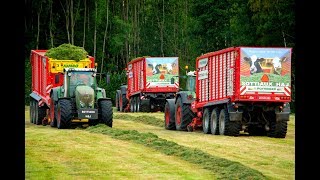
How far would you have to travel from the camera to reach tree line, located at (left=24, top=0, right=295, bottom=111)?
195ft

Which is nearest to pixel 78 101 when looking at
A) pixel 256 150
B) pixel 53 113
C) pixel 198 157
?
pixel 53 113

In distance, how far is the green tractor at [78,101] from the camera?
30.7m

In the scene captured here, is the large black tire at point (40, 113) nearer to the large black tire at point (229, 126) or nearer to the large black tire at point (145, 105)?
the large black tire at point (229, 126)

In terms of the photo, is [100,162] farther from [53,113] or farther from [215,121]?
[53,113]

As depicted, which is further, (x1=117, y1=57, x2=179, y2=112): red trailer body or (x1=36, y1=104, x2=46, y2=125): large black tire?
(x1=117, y1=57, x2=179, y2=112): red trailer body

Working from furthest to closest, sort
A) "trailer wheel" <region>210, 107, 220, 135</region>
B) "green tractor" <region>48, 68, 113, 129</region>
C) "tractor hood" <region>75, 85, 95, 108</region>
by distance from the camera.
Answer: "tractor hood" <region>75, 85, 95, 108</region>, "green tractor" <region>48, 68, 113, 129</region>, "trailer wheel" <region>210, 107, 220, 135</region>

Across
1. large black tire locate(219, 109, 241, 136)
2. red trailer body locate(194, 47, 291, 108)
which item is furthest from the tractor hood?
red trailer body locate(194, 47, 291, 108)

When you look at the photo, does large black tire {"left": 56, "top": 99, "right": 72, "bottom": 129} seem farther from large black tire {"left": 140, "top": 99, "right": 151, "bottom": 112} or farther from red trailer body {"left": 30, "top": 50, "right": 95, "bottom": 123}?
large black tire {"left": 140, "top": 99, "right": 151, "bottom": 112}

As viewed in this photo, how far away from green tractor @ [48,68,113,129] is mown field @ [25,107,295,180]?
300 cm

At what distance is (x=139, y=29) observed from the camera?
9469cm

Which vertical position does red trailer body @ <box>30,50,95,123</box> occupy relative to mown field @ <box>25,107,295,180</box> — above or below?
above

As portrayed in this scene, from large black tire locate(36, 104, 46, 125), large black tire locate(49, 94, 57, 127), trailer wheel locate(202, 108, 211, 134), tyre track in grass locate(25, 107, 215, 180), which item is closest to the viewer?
tyre track in grass locate(25, 107, 215, 180)

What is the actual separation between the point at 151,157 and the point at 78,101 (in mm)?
12650
